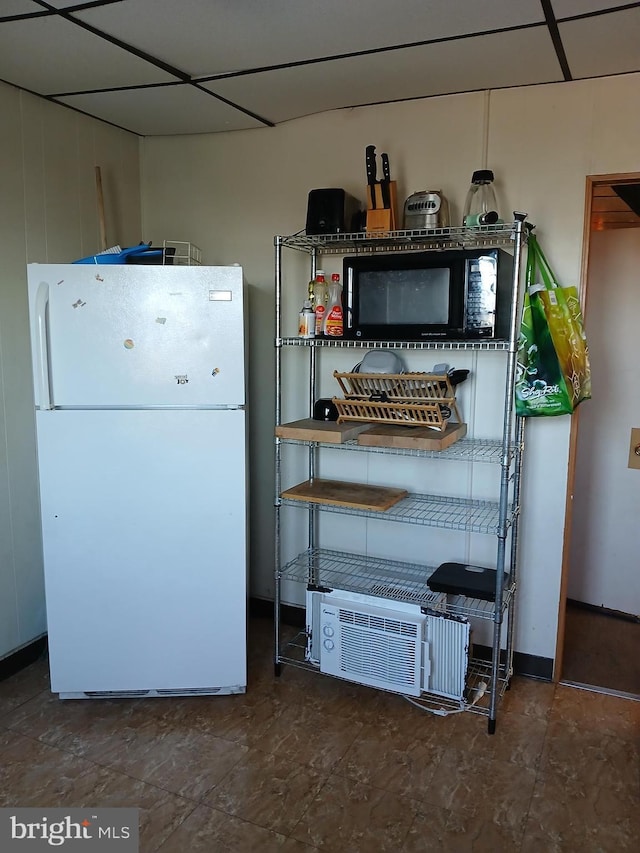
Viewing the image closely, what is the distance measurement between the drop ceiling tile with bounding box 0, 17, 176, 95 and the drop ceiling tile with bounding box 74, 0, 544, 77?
11 cm

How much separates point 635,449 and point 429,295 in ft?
Answer: 5.26

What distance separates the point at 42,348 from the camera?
2268 mm

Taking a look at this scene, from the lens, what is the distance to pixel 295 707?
248 cm

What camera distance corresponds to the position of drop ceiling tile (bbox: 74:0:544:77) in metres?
1.77

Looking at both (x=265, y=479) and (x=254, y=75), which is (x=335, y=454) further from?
(x=254, y=75)

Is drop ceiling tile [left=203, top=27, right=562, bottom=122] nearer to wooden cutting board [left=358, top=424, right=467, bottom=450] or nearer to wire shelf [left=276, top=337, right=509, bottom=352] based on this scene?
wire shelf [left=276, top=337, right=509, bottom=352]

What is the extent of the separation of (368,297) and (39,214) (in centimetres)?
139

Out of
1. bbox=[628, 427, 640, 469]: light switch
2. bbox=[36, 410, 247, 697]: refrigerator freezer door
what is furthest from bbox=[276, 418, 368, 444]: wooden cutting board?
bbox=[628, 427, 640, 469]: light switch

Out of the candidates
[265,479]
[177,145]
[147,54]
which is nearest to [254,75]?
[147,54]

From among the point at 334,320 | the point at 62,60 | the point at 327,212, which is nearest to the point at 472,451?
the point at 334,320

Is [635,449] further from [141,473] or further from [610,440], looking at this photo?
[141,473]

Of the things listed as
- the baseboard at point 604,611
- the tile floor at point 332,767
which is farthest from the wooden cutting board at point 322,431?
the baseboard at point 604,611

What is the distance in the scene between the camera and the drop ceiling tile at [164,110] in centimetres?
250

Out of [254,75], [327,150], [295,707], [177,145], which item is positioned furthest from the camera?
[177,145]
